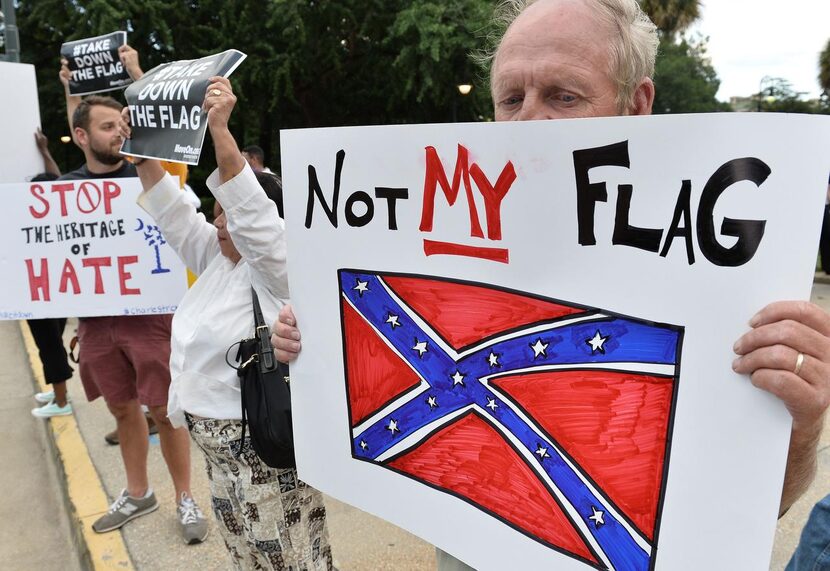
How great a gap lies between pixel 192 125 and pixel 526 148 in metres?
1.31

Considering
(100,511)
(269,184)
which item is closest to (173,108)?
(269,184)

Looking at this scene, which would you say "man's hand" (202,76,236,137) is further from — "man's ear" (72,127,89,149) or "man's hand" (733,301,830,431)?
"man's ear" (72,127,89,149)

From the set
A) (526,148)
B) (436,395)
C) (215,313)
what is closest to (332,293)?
(436,395)

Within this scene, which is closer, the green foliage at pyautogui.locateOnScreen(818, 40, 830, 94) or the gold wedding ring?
the gold wedding ring

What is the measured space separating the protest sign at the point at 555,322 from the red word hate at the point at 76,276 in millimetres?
2207

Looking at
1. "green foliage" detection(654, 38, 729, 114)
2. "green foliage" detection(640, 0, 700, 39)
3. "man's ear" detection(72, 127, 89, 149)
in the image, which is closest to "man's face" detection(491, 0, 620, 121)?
"man's ear" detection(72, 127, 89, 149)

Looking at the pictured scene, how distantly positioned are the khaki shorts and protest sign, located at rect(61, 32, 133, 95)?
128 centimetres

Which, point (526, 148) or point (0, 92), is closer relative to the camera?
point (526, 148)

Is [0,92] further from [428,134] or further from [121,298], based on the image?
[428,134]

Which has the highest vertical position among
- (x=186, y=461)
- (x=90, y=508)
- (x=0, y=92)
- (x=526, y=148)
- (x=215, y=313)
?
(x=0, y=92)

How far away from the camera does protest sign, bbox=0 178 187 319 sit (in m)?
3.18

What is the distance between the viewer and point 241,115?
1226 centimetres

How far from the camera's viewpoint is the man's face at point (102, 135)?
3.18 meters

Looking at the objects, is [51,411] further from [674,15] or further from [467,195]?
[674,15]
